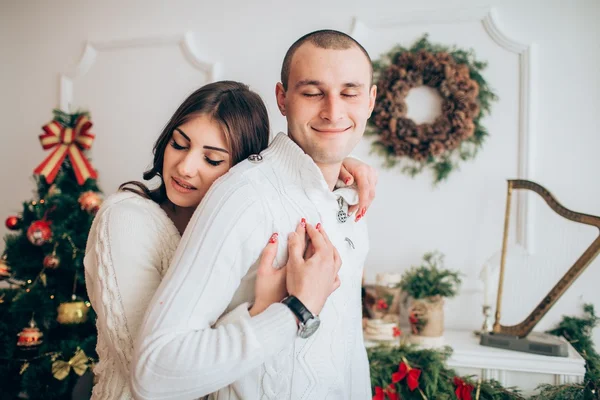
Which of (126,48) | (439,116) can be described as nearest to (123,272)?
(439,116)

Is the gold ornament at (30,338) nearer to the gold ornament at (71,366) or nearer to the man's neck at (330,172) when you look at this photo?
the gold ornament at (71,366)

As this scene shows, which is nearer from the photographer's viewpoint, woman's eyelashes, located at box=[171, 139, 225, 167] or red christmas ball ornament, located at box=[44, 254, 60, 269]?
woman's eyelashes, located at box=[171, 139, 225, 167]

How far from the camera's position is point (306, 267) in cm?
109

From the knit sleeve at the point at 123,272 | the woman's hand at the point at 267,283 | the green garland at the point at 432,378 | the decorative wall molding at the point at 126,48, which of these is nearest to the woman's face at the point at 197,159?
the knit sleeve at the point at 123,272

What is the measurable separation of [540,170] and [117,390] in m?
2.33

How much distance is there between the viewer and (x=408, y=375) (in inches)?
86.4

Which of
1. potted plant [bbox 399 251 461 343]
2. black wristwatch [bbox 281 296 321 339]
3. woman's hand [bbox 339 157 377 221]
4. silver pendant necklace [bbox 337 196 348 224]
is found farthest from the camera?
potted plant [bbox 399 251 461 343]

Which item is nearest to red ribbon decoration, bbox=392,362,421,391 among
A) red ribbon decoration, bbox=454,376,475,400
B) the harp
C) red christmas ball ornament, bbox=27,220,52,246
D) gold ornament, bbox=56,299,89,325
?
red ribbon decoration, bbox=454,376,475,400

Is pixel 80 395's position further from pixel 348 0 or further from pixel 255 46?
pixel 348 0

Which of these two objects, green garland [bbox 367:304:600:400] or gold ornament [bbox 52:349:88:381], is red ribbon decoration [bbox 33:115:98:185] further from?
green garland [bbox 367:304:600:400]

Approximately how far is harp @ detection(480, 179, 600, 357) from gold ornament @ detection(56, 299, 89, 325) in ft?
6.37

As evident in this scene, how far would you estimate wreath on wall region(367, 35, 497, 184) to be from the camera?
272 cm

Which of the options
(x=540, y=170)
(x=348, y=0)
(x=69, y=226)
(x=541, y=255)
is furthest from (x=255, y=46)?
(x=541, y=255)

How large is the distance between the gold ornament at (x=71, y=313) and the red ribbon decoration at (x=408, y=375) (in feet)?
4.93
